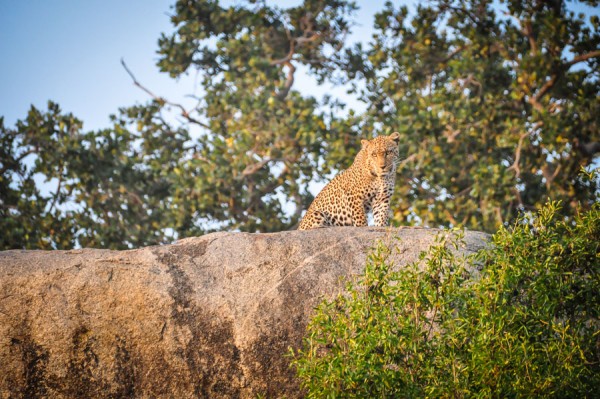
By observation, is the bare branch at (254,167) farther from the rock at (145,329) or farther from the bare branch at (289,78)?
the rock at (145,329)

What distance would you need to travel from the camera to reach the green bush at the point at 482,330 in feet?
23.7

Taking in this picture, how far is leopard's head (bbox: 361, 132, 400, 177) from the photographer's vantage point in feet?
41.4

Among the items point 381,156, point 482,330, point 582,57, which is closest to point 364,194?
point 381,156

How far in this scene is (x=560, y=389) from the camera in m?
7.24

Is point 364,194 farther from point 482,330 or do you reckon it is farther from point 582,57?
point 582,57

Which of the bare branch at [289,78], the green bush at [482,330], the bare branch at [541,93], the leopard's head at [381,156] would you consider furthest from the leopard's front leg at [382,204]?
the bare branch at [289,78]

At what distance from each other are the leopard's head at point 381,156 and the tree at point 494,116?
624 cm

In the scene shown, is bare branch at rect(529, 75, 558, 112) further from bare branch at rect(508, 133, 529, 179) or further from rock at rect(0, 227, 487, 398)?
rock at rect(0, 227, 487, 398)

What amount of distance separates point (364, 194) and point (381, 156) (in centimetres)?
61

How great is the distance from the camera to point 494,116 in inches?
780

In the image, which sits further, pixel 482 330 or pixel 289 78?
pixel 289 78

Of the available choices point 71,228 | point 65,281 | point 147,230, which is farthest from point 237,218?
point 65,281

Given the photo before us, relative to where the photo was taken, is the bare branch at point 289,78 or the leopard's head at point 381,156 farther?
the bare branch at point 289,78

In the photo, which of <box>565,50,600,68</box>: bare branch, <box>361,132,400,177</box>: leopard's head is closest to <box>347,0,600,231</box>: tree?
<box>565,50,600,68</box>: bare branch
